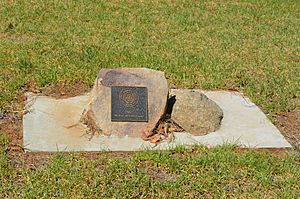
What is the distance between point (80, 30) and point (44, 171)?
3.98 metres

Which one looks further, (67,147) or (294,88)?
(294,88)

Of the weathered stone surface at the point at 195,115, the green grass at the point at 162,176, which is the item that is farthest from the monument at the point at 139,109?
the green grass at the point at 162,176

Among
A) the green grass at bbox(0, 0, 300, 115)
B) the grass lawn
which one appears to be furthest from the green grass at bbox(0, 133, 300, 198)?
the green grass at bbox(0, 0, 300, 115)

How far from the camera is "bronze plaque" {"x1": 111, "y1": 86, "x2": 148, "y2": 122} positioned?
495 cm

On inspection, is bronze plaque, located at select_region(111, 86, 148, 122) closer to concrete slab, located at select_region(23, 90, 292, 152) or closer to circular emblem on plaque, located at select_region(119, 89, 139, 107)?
circular emblem on plaque, located at select_region(119, 89, 139, 107)

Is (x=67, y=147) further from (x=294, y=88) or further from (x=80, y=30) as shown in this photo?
(x=80, y=30)

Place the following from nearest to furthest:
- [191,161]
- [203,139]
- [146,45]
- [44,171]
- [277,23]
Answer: [44,171] → [191,161] → [203,139] → [146,45] → [277,23]

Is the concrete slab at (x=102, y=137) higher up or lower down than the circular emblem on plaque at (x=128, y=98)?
lower down

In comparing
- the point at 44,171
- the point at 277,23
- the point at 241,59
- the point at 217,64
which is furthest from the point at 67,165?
the point at 277,23

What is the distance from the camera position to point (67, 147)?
468cm

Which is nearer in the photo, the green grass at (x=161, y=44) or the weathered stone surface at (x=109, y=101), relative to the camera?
the weathered stone surface at (x=109, y=101)

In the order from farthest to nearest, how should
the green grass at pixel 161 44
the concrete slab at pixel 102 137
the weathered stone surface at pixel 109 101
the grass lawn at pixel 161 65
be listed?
the green grass at pixel 161 44 → the weathered stone surface at pixel 109 101 → the concrete slab at pixel 102 137 → the grass lawn at pixel 161 65

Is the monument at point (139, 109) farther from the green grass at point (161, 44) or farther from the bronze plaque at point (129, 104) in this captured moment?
the green grass at point (161, 44)

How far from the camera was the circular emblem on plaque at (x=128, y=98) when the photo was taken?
197 inches
